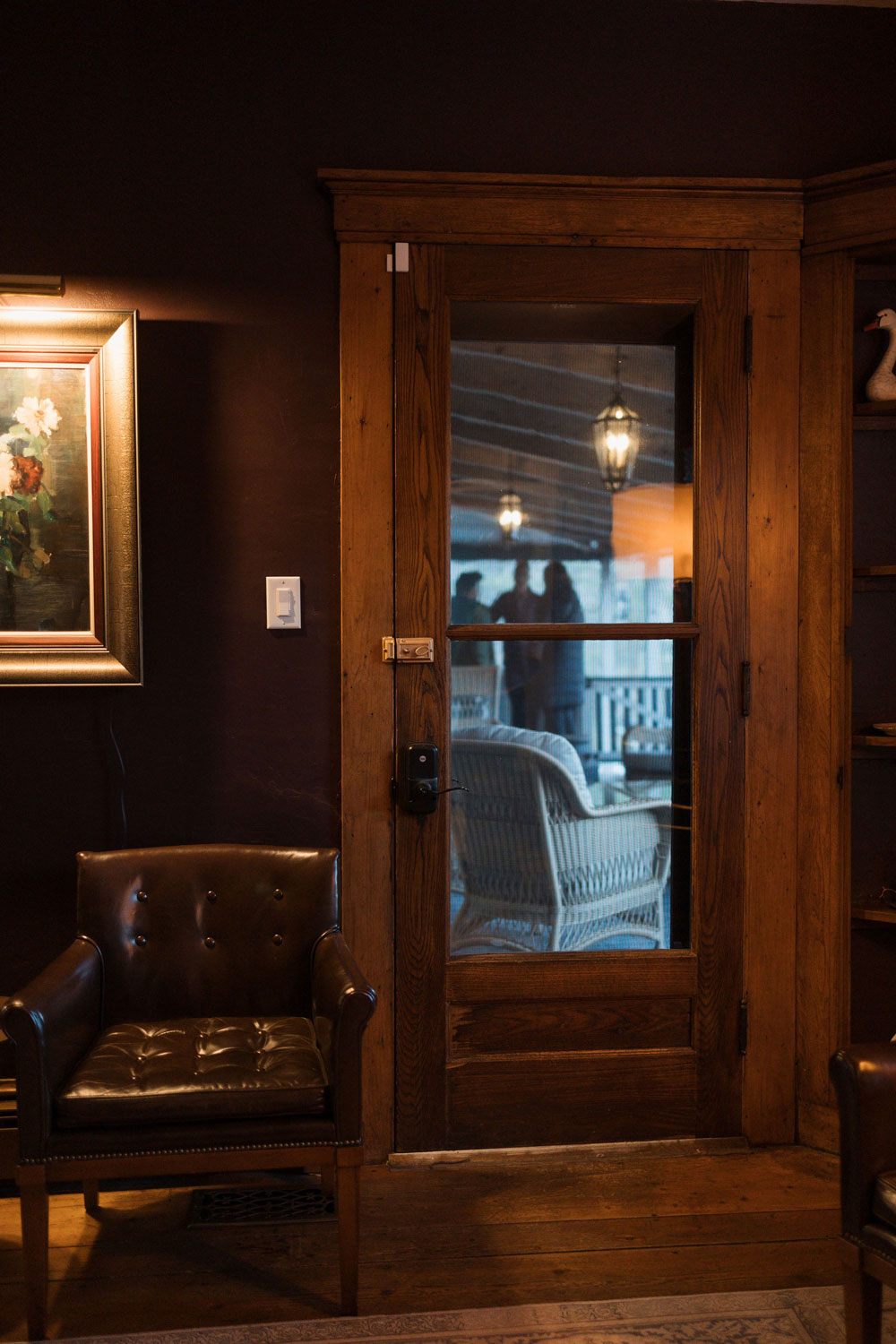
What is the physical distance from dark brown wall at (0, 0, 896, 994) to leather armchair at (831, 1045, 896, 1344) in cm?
149

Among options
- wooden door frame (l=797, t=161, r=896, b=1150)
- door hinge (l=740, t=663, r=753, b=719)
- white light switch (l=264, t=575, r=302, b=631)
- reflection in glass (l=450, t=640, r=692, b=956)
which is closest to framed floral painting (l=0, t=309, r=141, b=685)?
white light switch (l=264, t=575, r=302, b=631)

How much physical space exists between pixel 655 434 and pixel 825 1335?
2.16 meters

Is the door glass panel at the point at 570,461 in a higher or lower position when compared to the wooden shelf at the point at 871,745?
higher

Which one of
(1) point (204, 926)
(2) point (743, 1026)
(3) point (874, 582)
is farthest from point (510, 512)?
(2) point (743, 1026)

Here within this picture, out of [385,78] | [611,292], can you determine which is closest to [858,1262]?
[611,292]

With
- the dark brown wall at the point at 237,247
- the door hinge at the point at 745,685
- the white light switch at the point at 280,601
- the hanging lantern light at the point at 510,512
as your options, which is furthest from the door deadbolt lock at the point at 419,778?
the door hinge at the point at 745,685

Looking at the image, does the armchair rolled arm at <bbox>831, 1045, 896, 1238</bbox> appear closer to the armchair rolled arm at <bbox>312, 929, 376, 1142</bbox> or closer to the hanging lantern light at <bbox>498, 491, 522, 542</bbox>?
the armchair rolled arm at <bbox>312, 929, 376, 1142</bbox>

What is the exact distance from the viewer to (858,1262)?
1786 millimetres

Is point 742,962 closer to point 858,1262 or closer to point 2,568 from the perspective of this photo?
point 858,1262

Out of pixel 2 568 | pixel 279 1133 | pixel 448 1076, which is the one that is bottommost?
pixel 448 1076

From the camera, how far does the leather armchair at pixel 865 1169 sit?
1.78 metres

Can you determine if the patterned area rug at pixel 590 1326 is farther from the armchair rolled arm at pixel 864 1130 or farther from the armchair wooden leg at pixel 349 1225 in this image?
the armchair rolled arm at pixel 864 1130

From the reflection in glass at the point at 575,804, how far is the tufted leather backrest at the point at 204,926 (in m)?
0.49

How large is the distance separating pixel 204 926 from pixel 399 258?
6.02 feet
